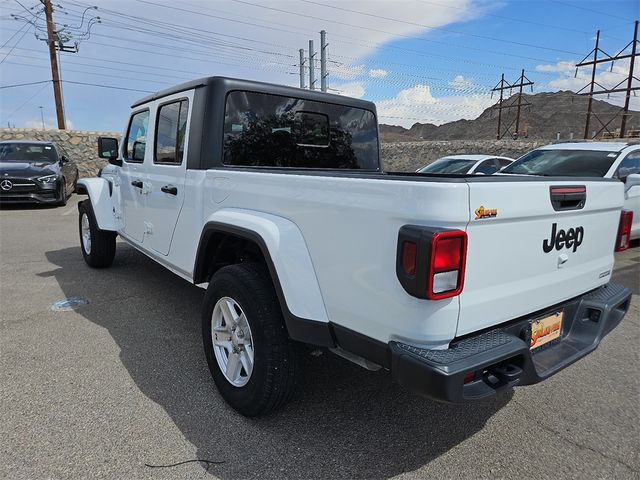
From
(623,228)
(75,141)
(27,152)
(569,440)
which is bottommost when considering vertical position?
(569,440)

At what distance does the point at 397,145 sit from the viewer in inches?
952

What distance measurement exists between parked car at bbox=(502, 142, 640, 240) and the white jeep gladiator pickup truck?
15.1 ft

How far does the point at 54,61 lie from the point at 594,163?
2240 cm

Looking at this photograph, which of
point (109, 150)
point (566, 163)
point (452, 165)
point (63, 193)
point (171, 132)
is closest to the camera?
point (171, 132)

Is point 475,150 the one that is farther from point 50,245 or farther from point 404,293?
point 404,293

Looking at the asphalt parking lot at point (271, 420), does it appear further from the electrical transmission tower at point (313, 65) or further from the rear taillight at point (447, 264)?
the electrical transmission tower at point (313, 65)

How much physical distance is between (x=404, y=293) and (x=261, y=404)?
1134 mm

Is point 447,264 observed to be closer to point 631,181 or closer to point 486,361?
point 486,361

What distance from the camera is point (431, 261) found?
165 cm

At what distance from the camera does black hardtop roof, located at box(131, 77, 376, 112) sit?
3031mm

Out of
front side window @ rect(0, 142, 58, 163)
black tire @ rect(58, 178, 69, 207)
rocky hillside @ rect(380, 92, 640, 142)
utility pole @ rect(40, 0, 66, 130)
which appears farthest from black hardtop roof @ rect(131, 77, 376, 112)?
rocky hillside @ rect(380, 92, 640, 142)

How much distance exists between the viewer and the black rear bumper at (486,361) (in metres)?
1.70

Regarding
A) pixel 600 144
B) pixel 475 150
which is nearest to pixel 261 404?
pixel 600 144

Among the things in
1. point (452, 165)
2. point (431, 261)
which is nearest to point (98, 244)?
point (431, 261)
